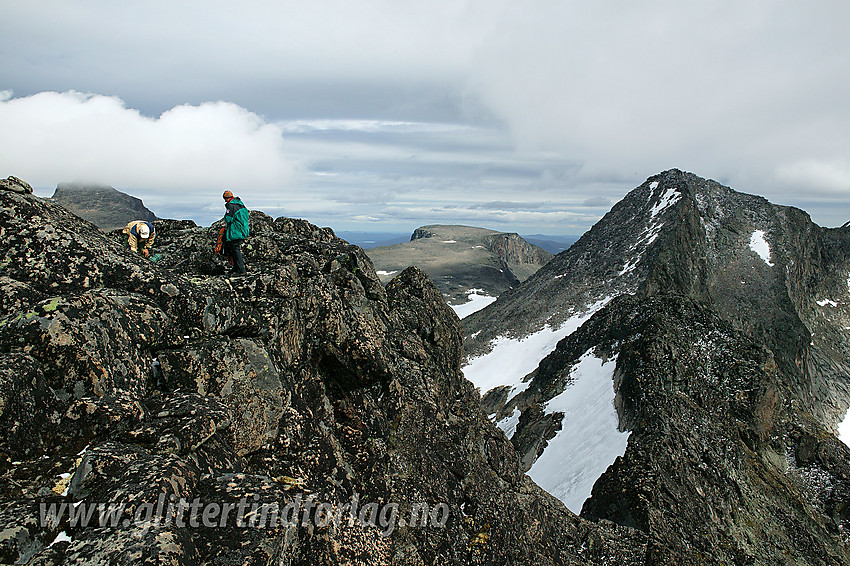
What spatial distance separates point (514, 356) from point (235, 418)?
59.7m

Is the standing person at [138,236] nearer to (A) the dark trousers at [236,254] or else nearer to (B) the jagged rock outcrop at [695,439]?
(A) the dark trousers at [236,254]

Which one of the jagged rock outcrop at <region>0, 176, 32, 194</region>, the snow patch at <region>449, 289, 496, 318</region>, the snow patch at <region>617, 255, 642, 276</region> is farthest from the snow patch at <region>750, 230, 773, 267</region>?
the jagged rock outcrop at <region>0, 176, 32, 194</region>

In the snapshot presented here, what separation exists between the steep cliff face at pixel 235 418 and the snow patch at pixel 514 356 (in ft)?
139

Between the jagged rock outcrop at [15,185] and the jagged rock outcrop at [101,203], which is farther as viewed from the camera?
the jagged rock outcrop at [101,203]

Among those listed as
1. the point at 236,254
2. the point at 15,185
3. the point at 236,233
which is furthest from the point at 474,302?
the point at 15,185

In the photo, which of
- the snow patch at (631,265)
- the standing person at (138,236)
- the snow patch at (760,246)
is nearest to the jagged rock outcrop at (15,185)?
the standing person at (138,236)

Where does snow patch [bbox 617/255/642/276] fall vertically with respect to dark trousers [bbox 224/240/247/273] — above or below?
above

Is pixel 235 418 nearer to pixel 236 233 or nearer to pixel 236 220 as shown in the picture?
pixel 236 233

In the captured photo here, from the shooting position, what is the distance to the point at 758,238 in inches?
3533

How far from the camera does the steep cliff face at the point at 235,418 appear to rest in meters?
7.34

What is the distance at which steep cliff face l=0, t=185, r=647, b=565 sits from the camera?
734cm

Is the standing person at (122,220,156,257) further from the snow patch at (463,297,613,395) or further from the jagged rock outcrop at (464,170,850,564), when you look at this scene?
the snow patch at (463,297,613,395)

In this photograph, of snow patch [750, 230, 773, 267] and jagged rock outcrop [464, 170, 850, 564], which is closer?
jagged rock outcrop [464, 170, 850, 564]

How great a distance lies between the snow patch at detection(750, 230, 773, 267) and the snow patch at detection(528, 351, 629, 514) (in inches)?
2781
